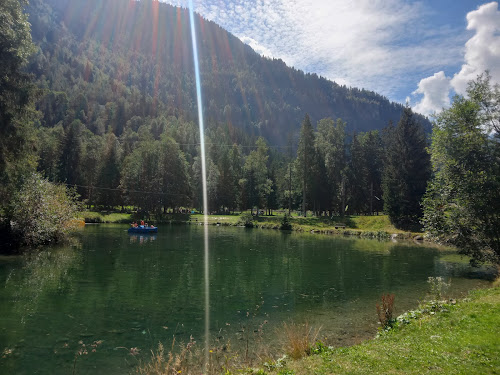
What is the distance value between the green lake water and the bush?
1.97 meters

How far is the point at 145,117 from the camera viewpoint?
167250 mm

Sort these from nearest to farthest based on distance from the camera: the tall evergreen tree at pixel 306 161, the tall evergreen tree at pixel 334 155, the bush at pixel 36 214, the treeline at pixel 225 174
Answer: the bush at pixel 36 214
the tall evergreen tree at pixel 306 161
the treeline at pixel 225 174
the tall evergreen tree at pixel 334 155

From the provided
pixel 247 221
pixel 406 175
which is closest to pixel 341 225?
pixel 406 175

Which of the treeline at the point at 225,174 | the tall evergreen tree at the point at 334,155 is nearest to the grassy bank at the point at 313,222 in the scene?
the treeline at the point at 225,174

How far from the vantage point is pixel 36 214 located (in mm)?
27203

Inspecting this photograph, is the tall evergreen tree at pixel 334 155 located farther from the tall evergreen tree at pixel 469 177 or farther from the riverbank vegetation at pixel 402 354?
the riverbank vegetation at pixel 402 354

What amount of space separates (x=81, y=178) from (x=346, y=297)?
256 feet

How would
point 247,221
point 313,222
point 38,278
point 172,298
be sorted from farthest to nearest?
point 247,221, point 313,222, point 38,278, point 172,298

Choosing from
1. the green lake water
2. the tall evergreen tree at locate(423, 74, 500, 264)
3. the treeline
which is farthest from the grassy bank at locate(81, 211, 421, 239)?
the tall evergreen tree at locate(423, 74, 500, 264)

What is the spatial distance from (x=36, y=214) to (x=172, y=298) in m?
18.1

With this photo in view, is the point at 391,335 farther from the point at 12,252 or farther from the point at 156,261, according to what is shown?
the point at 12,252

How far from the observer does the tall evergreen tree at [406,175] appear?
5484 centimetres

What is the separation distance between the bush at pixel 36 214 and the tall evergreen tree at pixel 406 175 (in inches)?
1922

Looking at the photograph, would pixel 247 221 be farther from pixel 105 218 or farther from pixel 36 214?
pixel 36 214
